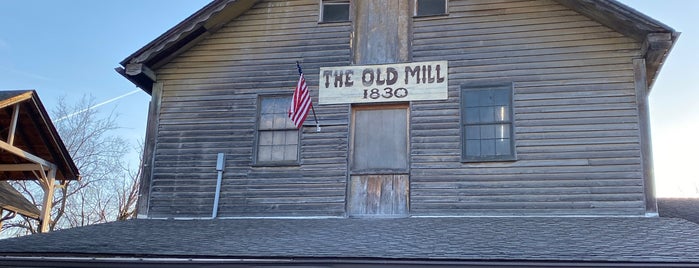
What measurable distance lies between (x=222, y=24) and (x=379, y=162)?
12.5 feet

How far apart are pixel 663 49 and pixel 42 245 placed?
9322mm

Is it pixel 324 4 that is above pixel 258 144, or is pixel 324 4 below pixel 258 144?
above

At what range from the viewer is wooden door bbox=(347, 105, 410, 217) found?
35.8 ft

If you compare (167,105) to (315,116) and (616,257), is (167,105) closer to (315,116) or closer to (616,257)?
(315,116)

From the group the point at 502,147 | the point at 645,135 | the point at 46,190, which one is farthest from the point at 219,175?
the point at 645,135

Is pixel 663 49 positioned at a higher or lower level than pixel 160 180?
higher

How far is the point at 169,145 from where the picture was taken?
39.5ft

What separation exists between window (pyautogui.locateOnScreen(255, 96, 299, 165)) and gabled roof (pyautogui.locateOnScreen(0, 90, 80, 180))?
13.1ft

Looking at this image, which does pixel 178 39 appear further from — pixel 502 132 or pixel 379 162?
pixel 502 132

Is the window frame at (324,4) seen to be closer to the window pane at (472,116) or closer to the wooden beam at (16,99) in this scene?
the window pane at (472,116)

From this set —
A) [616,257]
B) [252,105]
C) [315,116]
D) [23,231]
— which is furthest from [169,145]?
[23,231]

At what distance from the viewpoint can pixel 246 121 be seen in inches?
468

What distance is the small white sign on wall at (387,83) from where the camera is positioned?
11.4 meters

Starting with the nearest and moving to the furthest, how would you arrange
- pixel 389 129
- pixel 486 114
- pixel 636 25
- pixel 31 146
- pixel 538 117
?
pixel 636 25 < pixel 538 117 < pixel 486 114 < pixel 389 129 < pixel 31 146
